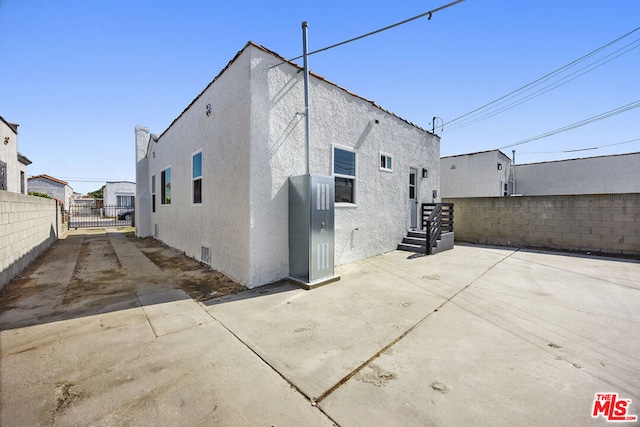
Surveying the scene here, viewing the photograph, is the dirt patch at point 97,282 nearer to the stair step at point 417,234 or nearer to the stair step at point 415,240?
the stair step at point 415,240

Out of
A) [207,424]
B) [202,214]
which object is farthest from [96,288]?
[207,424]

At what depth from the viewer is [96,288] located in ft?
14.9

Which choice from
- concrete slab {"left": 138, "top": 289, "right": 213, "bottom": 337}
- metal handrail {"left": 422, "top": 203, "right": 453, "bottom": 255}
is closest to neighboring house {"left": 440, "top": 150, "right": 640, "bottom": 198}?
metal handrail {"left": 422, "top": 203, "right": 453, "bottom": 255}

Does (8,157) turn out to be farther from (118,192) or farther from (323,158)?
(118,192)

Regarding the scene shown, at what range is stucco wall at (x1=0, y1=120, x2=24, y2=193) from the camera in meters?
9.98

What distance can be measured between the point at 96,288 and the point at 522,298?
7258 millimetres

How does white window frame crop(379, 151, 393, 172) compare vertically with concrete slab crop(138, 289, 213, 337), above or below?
above

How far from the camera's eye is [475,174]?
15.0 metres

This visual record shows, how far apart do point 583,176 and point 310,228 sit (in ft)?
66.7

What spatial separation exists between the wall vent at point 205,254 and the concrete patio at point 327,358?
1.80m

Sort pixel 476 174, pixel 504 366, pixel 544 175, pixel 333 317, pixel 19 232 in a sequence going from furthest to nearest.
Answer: pixel 544 175, pixel 476 174, pixel 19 232, pixel 333 317, pixel 504 366

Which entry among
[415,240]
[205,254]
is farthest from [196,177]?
[415,240]

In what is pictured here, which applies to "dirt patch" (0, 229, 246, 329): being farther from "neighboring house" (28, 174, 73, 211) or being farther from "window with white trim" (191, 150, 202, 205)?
"neighboring house" (28, 174, 73, 211)

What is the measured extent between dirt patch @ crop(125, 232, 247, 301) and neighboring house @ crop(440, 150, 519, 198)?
15.0 meters
